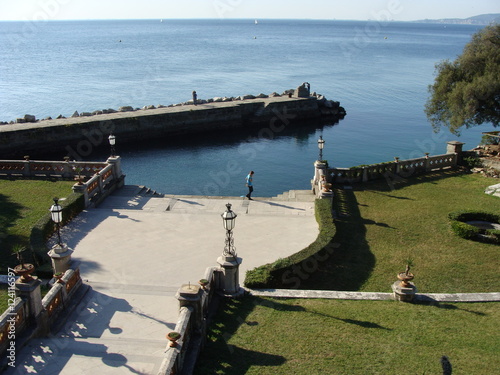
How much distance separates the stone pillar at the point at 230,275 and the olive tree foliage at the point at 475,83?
24855mm

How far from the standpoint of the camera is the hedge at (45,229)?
1481 cm

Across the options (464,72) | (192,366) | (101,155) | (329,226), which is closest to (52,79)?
(101,155)

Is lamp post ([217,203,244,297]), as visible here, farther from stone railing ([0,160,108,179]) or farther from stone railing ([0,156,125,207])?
stone railing ([0,160,108,179])

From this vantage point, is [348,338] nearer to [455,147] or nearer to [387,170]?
[387,170]

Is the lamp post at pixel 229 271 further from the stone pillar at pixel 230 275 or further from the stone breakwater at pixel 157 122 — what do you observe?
the stone breakwater at pixel 157 122

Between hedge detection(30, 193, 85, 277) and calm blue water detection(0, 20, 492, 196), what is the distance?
12422 mm

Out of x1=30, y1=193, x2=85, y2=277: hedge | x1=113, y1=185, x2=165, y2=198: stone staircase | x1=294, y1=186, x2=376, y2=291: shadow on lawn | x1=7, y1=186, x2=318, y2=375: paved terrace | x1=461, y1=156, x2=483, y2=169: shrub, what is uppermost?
x1=461, y1=156, x2=483, y2=169: shrub

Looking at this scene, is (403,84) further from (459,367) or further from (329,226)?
(459,367)

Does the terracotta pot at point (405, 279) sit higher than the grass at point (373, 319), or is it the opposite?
the terracotta pot at point (405, 279)

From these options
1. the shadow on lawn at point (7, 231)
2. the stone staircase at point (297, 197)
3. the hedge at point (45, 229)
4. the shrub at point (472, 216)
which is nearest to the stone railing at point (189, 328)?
the hedge at point (45, 229)

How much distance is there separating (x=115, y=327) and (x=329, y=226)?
29.7ft

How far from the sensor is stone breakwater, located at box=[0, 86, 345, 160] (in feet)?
129

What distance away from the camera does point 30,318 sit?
35.8 ft

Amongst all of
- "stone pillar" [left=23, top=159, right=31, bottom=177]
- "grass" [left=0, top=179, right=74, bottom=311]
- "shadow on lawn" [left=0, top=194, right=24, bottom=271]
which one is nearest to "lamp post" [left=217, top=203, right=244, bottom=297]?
"grass" [left=0, top=179, right=74, bottom=311]
